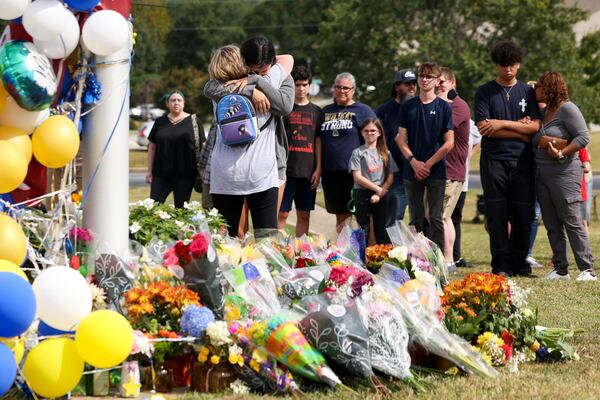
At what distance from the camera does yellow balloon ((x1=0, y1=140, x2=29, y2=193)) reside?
487 cm

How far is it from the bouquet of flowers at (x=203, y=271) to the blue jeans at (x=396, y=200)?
4.62 m

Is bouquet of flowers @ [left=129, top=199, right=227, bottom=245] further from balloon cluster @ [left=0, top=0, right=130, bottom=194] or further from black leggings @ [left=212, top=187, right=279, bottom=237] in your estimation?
balloon cluster @ [left=0, top=0, right=130, bottom=194]

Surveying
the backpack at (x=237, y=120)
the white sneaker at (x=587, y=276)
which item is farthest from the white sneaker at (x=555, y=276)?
the backpack at (x=237, y=120)

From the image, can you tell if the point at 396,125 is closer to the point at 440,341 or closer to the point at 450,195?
the point at 450,195

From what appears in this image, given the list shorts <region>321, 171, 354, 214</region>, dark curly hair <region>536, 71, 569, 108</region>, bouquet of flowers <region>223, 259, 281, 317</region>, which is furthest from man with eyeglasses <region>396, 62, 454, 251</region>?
bouquet of flowers <region>223, 259, 281, 317</region>

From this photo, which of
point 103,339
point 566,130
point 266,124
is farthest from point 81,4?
point 566,130

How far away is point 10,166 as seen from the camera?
4.89 meters

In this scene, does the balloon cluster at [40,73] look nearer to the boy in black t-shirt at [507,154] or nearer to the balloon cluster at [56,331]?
the balloon cluster at [56,331]

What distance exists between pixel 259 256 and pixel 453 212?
16.6ft

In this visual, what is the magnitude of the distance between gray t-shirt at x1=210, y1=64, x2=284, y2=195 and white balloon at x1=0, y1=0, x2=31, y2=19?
2.26 meters

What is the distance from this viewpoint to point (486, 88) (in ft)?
31.3

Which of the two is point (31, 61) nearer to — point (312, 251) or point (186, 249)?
point (186, 249)

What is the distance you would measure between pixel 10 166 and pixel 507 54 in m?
5.54

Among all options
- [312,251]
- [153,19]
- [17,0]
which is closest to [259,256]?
[312,251]
